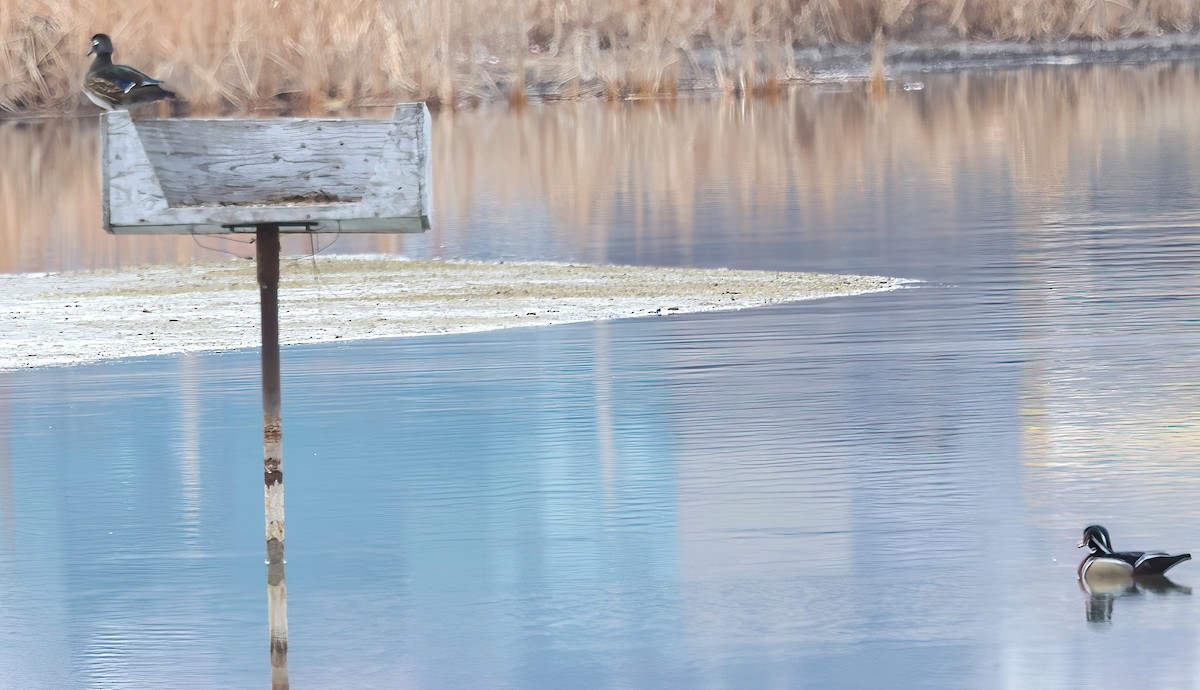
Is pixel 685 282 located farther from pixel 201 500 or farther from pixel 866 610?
pixel 866 610

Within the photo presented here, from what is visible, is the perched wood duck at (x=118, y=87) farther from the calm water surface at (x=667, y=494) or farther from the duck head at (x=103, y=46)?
the calm water surface at (x=667, y=494)

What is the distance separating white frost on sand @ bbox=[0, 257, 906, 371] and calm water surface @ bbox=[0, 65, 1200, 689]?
730mm

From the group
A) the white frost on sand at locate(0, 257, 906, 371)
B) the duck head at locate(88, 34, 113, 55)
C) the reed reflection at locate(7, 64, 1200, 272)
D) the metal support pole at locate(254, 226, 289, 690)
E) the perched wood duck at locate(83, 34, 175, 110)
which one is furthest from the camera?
the reed reflection at locate(7, 64, 1200, 272)

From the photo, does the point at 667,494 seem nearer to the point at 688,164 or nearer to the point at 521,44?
the point at 688,164

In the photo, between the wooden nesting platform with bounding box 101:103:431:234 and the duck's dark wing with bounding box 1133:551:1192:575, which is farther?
the duck's dark wing with bounding box 1133:551:1192:575

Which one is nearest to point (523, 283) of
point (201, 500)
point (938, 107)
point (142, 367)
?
point (142, 367)

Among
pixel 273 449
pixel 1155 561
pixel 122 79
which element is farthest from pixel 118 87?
pixel 1155 561

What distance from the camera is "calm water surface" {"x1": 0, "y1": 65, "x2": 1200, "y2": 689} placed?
8.98 meters

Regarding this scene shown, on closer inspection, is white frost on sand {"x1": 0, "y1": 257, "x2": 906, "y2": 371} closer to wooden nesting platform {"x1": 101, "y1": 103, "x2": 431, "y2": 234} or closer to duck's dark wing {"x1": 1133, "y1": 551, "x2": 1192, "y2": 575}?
wooden nesting platform {"x1": 101, "y1": 103, "x2": 431, "y2": 234}

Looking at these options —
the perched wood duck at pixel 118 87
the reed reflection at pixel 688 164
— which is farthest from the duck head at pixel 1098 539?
the reed reflection at pixel 688 164

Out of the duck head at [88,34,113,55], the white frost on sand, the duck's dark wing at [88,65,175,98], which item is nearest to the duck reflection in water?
the duck's dark wing at [88,65,175,98]

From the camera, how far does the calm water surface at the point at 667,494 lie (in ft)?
29.5

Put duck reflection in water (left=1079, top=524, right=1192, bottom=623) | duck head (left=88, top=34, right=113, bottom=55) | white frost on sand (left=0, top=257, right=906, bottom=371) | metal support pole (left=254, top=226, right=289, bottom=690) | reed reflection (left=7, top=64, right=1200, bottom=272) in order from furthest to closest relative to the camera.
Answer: reed reflection (left=7, top=64, right=1200, bottom=272) → white frost on sand (left=0, top=257, right=906, bottom=371) → duck head (left=88, top=34, right=113, bottom=55) → duck reflection in water (left=1079, top=524, right=1192, bottom=623) → metal support pole (left=254, top=226, right=289, bottom=690)

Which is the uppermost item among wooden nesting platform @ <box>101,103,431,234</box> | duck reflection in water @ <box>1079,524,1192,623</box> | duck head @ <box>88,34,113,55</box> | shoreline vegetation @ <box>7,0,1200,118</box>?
shoreline vegetation @ <box>7,0,1200,118</box>
